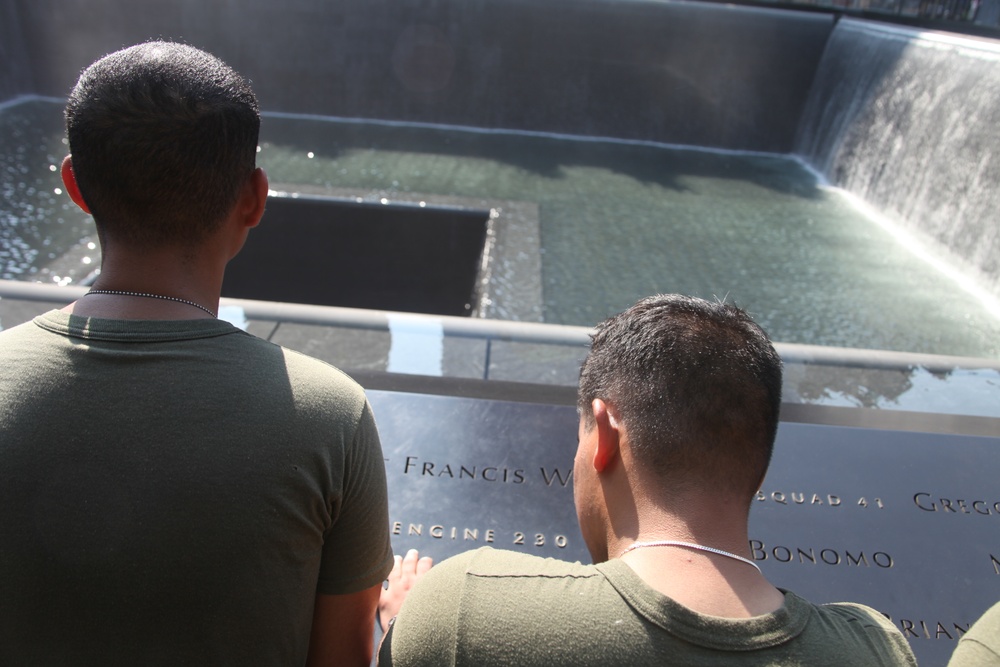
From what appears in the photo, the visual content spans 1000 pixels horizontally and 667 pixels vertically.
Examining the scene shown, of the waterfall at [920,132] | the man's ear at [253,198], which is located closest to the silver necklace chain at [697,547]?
the man's ear at [253,198]

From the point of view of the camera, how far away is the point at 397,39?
9.95 meters

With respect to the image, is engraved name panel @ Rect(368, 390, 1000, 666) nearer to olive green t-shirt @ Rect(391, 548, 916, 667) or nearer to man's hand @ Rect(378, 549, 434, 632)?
man's hand @ Rect(378, 549, 434, 632)

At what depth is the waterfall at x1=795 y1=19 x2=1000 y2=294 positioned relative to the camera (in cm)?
623

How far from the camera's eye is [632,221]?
6871mm

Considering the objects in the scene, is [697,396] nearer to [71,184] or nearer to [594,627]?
[594,627]

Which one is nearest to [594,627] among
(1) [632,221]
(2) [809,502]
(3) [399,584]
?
(3) [399,584]

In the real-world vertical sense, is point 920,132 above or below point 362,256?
above

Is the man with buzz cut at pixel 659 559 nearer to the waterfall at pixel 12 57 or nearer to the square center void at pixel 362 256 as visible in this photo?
the square center void at pixel 362 256

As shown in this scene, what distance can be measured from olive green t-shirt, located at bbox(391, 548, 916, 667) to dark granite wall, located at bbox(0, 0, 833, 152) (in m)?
9.53

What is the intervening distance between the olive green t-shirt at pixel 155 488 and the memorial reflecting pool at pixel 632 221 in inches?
152

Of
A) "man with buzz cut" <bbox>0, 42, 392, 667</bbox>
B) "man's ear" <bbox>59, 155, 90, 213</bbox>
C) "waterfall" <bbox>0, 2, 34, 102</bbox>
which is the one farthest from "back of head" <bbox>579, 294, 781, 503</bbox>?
"waterfall" <bbox>0, 2, 34, 102</bbox>

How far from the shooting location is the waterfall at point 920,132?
20.4 feet

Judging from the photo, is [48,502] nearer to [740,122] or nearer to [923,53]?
[923,53]

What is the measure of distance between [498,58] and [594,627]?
32.2ft
